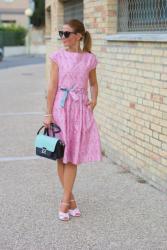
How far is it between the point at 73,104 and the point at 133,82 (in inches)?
70.6

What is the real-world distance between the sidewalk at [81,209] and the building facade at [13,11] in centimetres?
5552

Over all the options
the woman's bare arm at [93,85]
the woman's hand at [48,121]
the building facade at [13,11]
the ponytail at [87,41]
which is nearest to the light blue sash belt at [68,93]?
the woman's hand at [48,121]

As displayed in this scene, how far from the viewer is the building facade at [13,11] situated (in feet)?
205

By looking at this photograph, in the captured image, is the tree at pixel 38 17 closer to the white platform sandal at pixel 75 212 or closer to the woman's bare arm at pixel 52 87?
the woman's bare arm at pixel 52 87

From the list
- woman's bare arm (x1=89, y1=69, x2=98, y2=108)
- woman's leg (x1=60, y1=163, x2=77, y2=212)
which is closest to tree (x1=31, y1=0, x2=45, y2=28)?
woman's bare arm (x1=89, y1=69, x2=98, y2=108)

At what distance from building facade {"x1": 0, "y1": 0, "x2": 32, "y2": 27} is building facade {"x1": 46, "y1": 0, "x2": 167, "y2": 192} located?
5517 cm

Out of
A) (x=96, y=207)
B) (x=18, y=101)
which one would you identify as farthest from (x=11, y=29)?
(x=96, y=207)

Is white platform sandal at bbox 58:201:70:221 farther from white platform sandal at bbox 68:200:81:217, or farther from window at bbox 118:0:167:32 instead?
window at bbox 118:0:167:32

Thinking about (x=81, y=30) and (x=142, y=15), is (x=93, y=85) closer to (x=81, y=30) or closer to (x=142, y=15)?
(x=81, y=30)

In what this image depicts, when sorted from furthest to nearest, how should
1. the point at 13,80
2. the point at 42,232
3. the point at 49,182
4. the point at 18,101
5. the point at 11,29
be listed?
the point at 11,29 → the point at 13,80 → the point at 18,101 → the point at 49,182 → the point at 42,232

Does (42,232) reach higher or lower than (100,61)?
lower

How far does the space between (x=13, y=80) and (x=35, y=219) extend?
18.1 m

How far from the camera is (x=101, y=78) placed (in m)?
8.32

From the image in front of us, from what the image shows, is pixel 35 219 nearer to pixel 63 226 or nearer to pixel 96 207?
pixel 63 226
